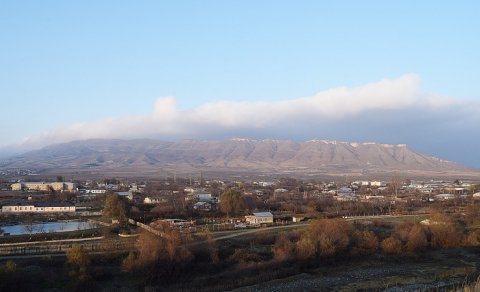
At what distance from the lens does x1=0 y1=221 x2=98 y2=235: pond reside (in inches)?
1276

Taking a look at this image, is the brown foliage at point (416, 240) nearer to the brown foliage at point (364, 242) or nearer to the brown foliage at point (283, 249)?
the brown foliage at point (364, 242)

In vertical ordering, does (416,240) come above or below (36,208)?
below

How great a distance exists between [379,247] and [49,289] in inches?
Answer: 667

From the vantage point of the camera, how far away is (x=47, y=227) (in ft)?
113

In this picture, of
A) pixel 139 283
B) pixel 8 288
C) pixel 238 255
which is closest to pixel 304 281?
pixel 238 255

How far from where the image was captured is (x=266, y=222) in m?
37.0

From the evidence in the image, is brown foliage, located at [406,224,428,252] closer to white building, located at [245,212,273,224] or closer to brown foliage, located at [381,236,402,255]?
brown foliage, located at [381,236,402,255]

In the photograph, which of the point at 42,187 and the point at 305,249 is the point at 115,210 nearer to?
the point at 305,249

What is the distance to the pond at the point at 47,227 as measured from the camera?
3242cm

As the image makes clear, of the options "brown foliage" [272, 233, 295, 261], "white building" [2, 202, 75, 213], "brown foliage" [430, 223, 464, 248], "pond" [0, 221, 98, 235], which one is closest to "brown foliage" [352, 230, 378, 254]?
"brown foliage" [272, 233, 295, 261]

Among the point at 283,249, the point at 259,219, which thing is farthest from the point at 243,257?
the point at 259,219

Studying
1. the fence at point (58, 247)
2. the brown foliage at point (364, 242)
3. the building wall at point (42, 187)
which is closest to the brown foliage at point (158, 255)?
the fence at point (58, 247)

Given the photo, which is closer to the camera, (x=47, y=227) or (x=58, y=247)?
(x=58, y=247)

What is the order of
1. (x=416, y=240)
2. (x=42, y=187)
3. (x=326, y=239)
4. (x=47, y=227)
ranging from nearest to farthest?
(x=326, y=239) < (x=416, y=240) < (x=47, y=227) < (x=42, y=187)
